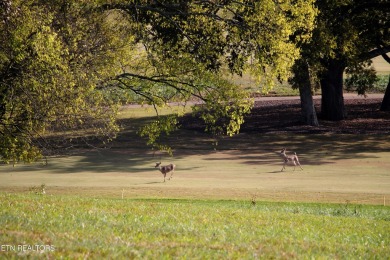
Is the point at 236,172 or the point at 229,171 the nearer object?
the point at 236,172

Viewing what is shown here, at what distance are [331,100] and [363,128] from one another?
12.1ft

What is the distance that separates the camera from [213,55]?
23781mm

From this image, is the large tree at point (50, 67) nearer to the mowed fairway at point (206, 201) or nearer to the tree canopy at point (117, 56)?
the tree canopy at point (117, 56)

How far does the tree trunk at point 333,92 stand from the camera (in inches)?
1769

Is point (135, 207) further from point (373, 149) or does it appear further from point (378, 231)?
point (373, 149)

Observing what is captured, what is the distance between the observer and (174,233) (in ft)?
36.9

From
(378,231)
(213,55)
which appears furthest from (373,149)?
(378,231)

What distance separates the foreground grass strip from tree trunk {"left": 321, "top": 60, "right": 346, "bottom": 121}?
3011 centimetres

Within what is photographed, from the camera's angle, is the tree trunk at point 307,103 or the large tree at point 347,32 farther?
the tree trunk at point 307,103

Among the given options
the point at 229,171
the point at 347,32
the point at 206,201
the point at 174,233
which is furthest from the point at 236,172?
the point at 174,233

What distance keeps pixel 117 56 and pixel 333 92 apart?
87.7 feet

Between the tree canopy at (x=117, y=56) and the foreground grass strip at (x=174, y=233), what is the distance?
161 inches

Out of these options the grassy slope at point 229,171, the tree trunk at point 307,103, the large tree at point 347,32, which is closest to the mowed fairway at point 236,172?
the grassy slope at point 229,171

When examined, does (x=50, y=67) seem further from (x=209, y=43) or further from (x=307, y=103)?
(x=307, y=103)
